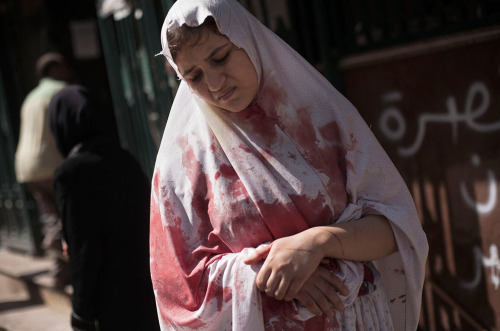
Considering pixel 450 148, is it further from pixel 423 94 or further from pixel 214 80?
pixel 214 80

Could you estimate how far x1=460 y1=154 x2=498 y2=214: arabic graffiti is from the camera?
105 inches

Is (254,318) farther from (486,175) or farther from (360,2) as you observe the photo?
(360,2)

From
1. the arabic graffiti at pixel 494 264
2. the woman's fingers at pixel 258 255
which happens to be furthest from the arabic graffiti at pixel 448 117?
the woman's fingers at pixel 258 255

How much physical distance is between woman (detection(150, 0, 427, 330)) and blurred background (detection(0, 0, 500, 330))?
116 centimetres

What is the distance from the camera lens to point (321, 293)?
156 centimetres

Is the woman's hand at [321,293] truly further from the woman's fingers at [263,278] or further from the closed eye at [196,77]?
the closed eye at [196,77]

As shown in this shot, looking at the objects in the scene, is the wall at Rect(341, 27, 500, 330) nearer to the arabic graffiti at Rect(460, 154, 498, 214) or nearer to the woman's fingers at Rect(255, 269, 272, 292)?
the arabic graffiti at Rect(460, 154, 498, 214)

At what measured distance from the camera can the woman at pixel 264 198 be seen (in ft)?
5.15

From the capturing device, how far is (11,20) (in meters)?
6.70

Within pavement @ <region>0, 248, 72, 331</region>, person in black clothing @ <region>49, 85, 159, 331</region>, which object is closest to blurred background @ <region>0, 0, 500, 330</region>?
person in black clothing @ <region>49, 85, 159, 331</region>

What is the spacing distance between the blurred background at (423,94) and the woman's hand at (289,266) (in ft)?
4.68

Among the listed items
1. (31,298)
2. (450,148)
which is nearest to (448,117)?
(450,148)

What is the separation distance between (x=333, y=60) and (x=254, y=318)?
2.10 meters

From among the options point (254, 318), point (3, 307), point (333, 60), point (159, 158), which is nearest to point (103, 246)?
point (159, 158)
